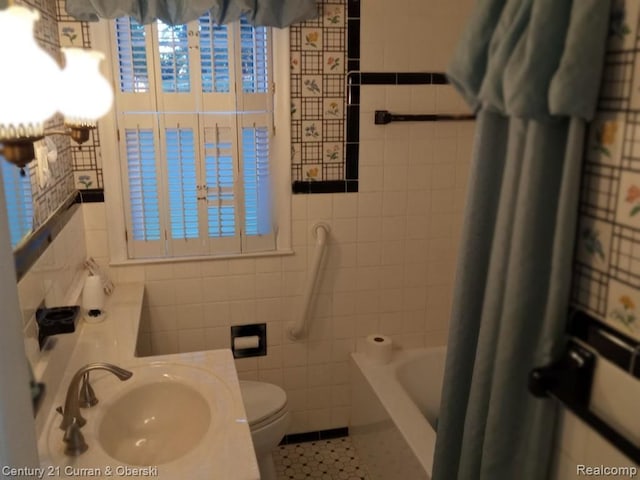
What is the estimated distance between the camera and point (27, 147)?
1049 millimetres

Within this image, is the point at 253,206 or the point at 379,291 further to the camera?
the point at 379,291

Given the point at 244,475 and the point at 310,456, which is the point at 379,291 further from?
the point at 244,475

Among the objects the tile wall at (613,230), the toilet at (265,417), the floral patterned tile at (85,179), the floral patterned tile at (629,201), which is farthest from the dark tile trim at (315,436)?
the floral patterned tile at (629,201)

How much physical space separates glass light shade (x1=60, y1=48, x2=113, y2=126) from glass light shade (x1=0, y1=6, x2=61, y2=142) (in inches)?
10.2

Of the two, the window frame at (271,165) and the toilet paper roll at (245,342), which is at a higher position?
the window frame at (271,165)

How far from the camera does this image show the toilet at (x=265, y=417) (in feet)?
7.43

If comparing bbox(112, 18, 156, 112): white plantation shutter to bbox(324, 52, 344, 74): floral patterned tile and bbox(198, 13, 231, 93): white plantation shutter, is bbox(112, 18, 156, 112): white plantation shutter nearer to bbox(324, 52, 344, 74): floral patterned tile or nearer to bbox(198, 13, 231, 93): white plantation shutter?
bbox(198, 13, 231, 93): white plantation shutter

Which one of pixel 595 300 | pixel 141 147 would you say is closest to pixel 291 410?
pixel 141 147

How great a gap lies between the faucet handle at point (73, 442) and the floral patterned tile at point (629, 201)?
128 cm

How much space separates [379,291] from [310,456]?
865mm

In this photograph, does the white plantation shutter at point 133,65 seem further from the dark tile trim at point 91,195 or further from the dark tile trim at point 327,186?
the dark tile trim at point 327,186

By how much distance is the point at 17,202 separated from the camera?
1363 millimetres

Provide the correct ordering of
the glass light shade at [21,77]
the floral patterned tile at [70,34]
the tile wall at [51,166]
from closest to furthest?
the glass light shade at [21,77], the tile wall at [51,166], the floral patterned tile at [70,34]

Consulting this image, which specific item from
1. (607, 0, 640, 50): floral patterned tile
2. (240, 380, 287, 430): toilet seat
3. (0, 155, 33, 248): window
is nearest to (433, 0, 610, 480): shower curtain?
(607, 0, 640, 50): floral patterned tile
